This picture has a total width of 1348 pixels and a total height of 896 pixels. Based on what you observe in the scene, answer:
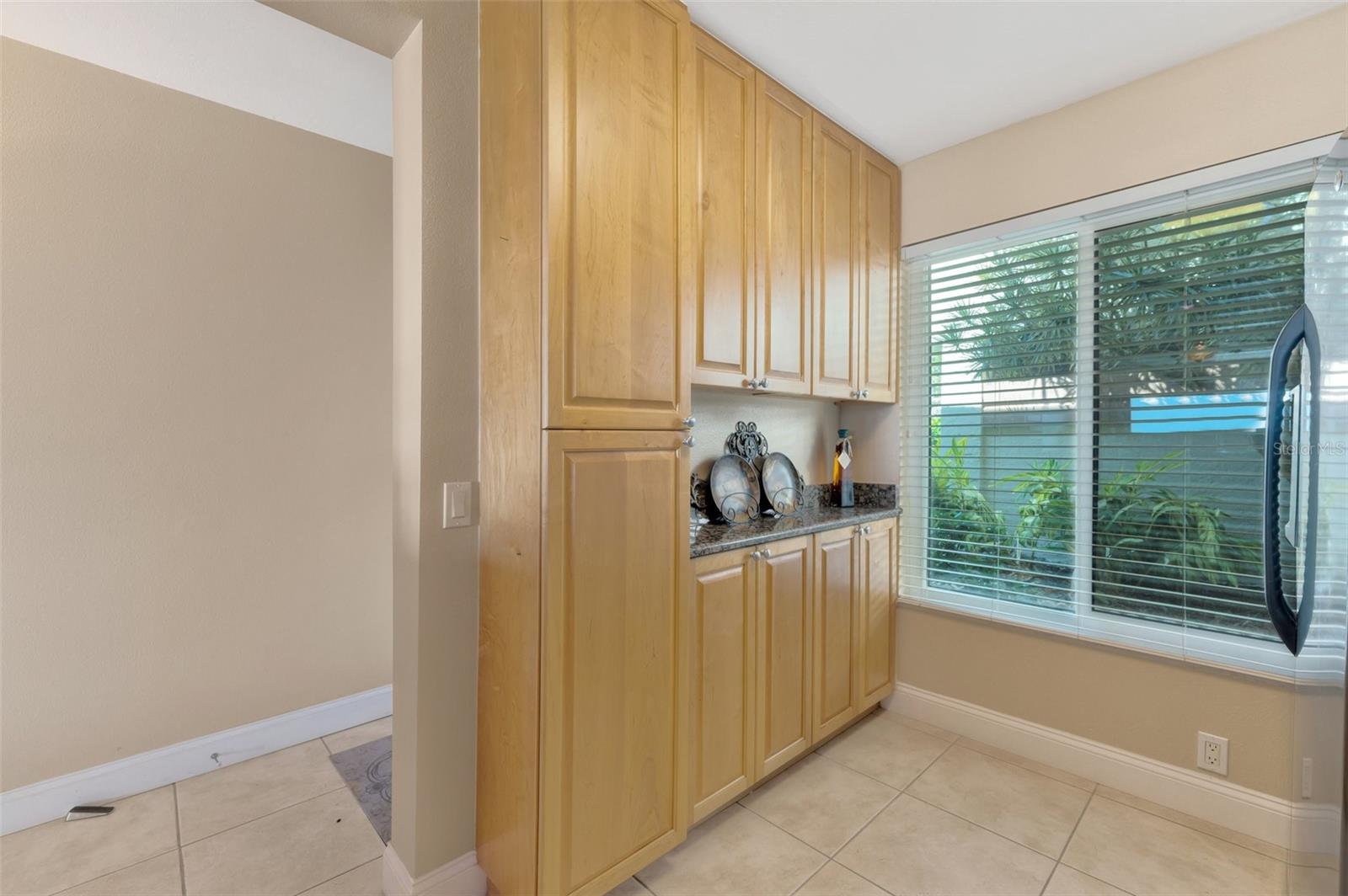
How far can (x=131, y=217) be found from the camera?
7.18 feet

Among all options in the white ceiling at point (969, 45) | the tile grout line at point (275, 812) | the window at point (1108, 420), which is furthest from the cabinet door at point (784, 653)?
the white ceiling at point (969, 45)

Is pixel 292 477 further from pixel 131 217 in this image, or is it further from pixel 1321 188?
pixel 1321 188

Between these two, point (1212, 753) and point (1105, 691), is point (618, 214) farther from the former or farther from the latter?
point (1212, 753)

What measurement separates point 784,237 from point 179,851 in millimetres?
2919

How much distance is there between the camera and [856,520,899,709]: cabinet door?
2.50 metres

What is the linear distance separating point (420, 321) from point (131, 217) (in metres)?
1.61

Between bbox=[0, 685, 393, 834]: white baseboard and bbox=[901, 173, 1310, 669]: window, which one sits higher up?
bbox=[901, 173, 1310, 669]: window

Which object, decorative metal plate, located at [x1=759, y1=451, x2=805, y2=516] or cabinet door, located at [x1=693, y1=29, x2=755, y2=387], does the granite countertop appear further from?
cabinet door, located at [x1=693, y1=29, x2=755, y2=387]

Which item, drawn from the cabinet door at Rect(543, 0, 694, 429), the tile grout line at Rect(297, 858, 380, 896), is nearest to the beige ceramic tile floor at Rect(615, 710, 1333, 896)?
the tile grout line at Rect(297, 858, 380, 896)

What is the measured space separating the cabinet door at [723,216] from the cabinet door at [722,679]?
25.9 inches

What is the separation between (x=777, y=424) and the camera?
107 inches

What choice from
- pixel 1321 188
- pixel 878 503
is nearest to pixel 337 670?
pixel 878 503

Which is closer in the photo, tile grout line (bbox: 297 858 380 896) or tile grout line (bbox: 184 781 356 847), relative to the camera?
tile grout line (bbox: 297 858 380 896)

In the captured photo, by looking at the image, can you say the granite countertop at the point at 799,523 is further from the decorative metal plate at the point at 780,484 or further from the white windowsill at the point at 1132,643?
the white windowsill at the point at 1132,643
